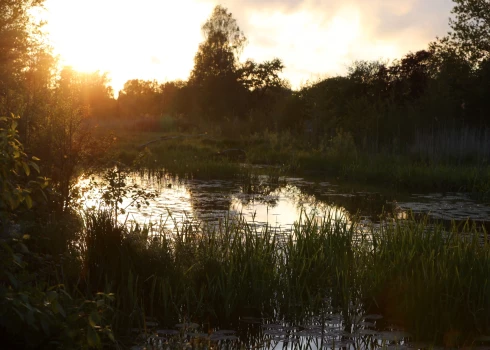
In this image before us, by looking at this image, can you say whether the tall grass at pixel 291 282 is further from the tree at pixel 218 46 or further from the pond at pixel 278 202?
the tree at pixel 218 46

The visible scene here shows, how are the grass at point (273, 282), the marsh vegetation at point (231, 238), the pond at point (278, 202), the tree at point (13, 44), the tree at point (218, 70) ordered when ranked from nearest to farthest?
the marsh vegetation at point (231, 238)
the grass at point (273, 282)
the pond at point (278, 202)
the tree at point (13, 44)
the tree at point (218, 70)

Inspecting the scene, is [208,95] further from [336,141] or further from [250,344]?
[250,344]

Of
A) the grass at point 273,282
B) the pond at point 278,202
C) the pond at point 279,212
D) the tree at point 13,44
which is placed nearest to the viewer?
the pond at point 279,212

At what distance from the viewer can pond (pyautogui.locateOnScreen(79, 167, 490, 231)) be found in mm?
11336

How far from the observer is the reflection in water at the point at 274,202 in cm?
1134

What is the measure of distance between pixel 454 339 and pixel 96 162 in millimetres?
6150

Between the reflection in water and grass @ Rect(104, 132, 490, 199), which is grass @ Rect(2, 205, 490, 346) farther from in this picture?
grass @ Rect(104, 132, 490, 199)

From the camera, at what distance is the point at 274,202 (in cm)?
1392

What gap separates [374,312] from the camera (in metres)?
5.76

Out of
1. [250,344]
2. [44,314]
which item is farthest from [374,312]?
[44,314]

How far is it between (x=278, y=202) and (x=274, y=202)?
4.0 inches

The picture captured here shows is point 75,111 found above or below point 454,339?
above

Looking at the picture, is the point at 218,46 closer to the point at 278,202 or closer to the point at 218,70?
the point at 218,70

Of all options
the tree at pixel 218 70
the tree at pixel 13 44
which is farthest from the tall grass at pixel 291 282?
the tree at pixel 218 70
